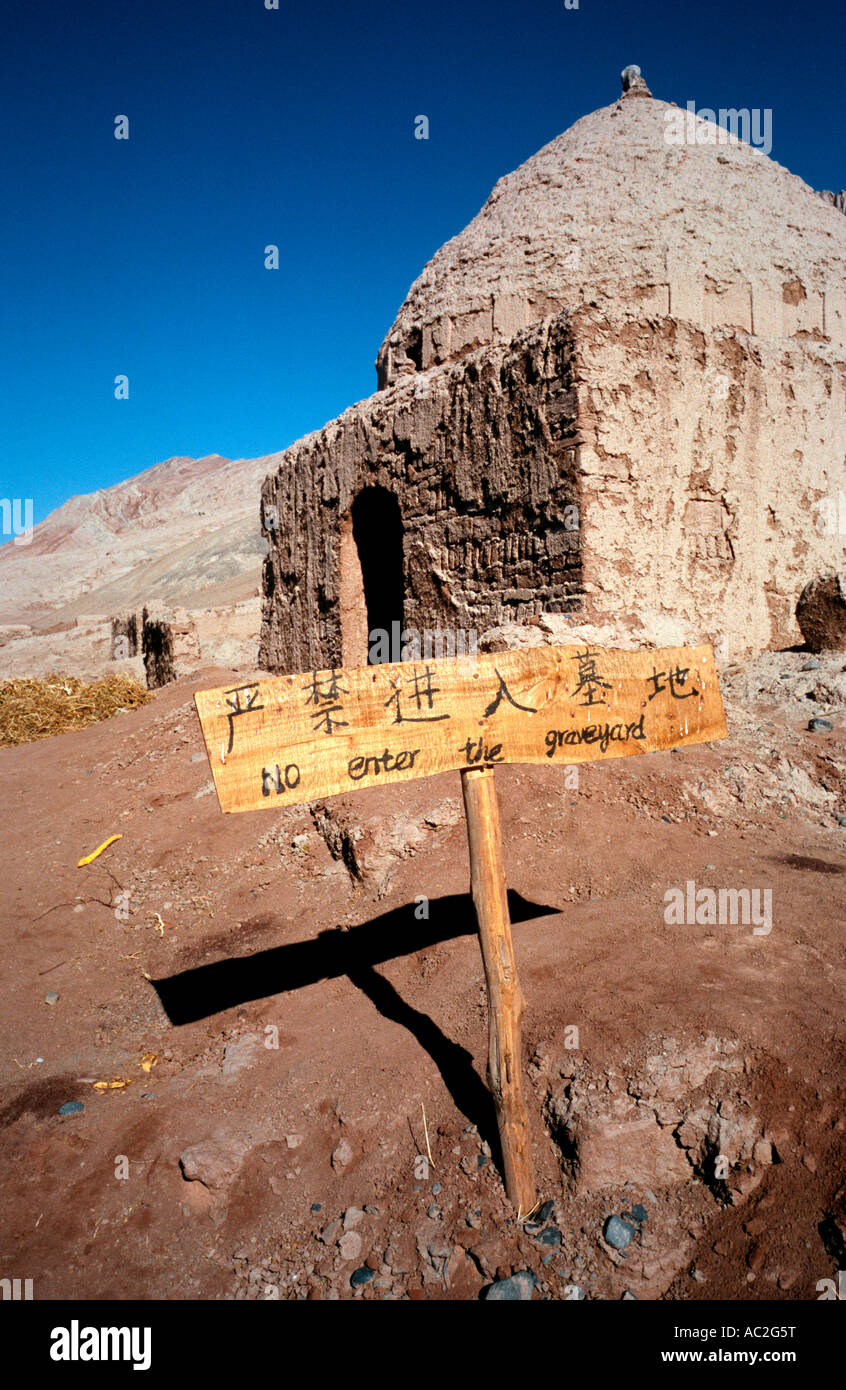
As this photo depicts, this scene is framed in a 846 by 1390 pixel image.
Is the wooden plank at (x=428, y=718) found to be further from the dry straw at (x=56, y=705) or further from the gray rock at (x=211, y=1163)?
the dry straw at (x=56, y=705)

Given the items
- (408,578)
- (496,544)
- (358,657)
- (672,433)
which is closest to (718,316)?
(672,433)

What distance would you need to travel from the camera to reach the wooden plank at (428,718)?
85.6 inches

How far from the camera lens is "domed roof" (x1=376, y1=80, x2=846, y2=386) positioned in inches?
273

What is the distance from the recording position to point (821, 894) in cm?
369

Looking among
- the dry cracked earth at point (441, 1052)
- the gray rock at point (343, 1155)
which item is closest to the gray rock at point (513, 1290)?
the dry cracked earth at point (441, 1052)

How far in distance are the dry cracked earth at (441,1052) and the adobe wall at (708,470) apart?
145 centimetres

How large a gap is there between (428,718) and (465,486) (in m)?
4.70

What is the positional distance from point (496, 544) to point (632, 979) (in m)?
4.11

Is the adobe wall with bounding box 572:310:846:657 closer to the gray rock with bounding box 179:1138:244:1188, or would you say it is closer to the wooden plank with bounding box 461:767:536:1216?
the wooden plank with bounding box 461:767:536:1216

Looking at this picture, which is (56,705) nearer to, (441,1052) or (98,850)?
(98,850)

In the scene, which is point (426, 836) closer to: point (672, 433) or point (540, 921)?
point (540, 921)

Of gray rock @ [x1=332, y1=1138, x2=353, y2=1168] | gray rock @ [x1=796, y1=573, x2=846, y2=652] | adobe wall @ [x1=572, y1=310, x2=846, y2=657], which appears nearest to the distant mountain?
adobe wall @ [x1=572, y1=310, x2=846, y2=657]

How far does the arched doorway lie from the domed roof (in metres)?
1.48

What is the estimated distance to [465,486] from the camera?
6664 mm
